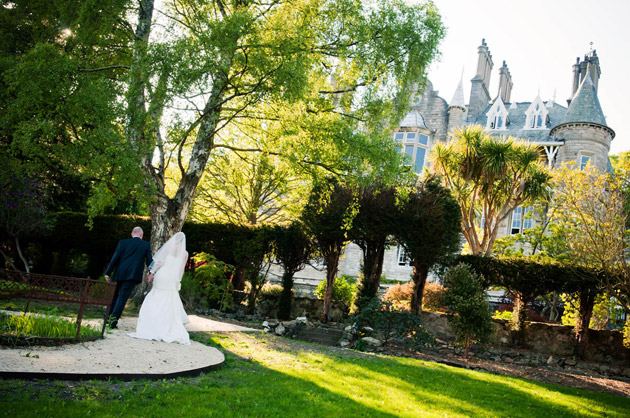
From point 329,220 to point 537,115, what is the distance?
80.7ft

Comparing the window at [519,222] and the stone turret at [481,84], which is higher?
the stone turret at [481,84]

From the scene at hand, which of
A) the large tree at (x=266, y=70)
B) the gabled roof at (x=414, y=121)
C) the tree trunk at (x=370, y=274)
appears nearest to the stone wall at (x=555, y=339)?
the tree trunk at (x=370, y=274)

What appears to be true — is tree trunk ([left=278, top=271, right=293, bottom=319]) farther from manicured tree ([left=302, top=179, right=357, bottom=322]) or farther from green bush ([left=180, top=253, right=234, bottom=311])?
green bush ([left=180, top=253, right=234, bottom=311])

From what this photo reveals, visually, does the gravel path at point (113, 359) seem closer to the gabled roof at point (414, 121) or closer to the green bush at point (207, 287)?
the green bush at point (207, 287)

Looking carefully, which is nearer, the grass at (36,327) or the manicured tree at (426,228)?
the grass at (36,327)

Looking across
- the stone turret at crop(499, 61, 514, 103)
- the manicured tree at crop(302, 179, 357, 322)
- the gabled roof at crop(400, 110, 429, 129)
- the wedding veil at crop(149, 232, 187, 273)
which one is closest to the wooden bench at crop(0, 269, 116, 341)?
the wedding veil at crop(149, 232, 187, 273)

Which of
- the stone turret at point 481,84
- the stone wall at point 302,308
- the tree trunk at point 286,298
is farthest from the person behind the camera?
the stone turret at point 481,84

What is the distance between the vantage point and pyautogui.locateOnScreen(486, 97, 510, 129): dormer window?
118 ft

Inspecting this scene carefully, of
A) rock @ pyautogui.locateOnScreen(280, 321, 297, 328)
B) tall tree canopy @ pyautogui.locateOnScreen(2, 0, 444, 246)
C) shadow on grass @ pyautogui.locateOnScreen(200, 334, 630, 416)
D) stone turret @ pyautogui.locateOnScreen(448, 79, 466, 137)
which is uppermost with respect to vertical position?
stone turret @ pyautogui.locateOnScreen(448, 79, 466, 137)

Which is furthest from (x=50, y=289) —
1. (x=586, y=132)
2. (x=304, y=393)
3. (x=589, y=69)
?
(x=589, y=69)

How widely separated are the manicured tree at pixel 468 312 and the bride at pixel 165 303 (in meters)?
7.81

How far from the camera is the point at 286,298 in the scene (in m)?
18.2

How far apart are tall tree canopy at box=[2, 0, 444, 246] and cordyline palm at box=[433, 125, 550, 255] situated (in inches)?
326

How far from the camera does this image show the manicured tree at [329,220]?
1748 centimetres
